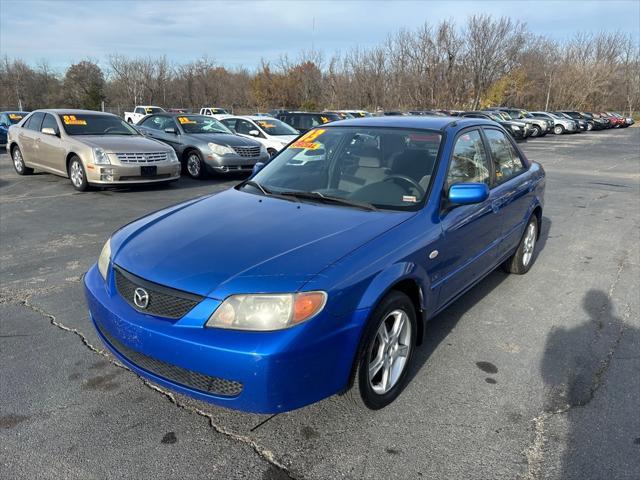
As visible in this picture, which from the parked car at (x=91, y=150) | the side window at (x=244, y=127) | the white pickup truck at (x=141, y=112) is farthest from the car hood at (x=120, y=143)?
Answer: the white pickup truck at (x=141, y=112)

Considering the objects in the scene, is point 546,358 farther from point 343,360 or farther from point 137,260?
point 137,260

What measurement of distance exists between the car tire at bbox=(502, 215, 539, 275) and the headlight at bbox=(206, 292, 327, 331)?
3.34 metres

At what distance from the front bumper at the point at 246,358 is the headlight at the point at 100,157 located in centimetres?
712

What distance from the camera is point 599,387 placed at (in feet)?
10.1

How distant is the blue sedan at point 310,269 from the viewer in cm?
225

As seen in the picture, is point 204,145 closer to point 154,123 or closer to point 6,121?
point 154,123

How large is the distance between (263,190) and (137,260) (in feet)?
4.21

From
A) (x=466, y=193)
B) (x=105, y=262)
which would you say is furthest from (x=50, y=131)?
(x=466, y=193)

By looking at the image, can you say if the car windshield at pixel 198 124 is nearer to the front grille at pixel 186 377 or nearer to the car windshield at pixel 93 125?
the car windshield at pixel 93 125

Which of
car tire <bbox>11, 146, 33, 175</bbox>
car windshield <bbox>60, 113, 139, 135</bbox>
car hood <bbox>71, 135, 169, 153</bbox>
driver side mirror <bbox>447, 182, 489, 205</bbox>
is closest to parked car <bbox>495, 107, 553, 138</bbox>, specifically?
car windshield <bbox>60, 113, 139, 135</bbox>

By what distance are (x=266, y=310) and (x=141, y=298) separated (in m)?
0.69

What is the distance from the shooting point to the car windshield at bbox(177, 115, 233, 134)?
12.1 metres

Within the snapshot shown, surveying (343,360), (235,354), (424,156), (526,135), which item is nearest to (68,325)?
(235,354)

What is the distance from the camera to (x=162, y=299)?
2.40 meters
